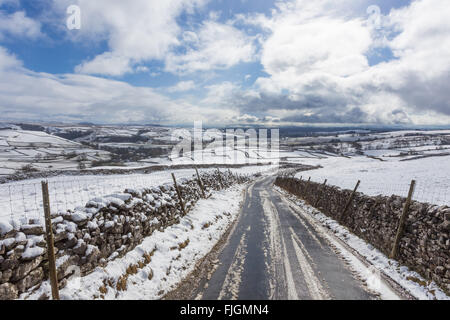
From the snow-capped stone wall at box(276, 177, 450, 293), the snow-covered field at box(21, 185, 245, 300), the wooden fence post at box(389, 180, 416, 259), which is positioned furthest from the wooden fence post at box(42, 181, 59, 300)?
the wooden fence post at box(389, 180, 416, 259)

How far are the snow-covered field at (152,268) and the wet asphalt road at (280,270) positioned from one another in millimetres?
1059

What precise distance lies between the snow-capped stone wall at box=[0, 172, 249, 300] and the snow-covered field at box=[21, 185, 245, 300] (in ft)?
0.94

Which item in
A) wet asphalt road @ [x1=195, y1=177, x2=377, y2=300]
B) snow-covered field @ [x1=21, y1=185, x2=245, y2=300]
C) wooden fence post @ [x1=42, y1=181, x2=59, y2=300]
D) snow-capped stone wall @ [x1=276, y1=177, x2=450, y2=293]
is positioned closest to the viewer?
wooden fence post @ [x1=42, y1=181, x2=59, y2=300]

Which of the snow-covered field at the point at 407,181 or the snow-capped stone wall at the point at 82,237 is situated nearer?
the snow-capped stone wall at the point at 82,237

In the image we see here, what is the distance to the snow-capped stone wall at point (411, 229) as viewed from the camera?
652cm

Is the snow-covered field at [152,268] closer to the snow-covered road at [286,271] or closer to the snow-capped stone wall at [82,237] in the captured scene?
the snow-capped stone wall at [82,237]

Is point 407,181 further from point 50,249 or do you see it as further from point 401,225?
point 50,249

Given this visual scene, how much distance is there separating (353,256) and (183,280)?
22.0 ft

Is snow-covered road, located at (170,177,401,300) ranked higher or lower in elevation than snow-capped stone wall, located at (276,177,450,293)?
lower

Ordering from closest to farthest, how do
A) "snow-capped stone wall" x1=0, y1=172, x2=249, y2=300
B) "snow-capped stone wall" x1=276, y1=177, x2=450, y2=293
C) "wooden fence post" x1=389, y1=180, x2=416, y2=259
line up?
"snow-capped stone wall" x1=0, y1=172, x2=249, y2=300 < "snow-capped stone wall" x1=276, y1=177, x2=450, y2=293 < "wooden fence post" x1=389, y1=180, x2=416, y2=259

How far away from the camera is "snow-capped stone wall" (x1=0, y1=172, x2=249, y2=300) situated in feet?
15.0

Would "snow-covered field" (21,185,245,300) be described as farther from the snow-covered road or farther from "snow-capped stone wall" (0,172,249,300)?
the snow-covered road

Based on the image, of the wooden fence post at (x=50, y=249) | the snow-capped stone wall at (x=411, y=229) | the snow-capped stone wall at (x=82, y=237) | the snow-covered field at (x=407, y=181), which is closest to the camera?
the snow-capped stone wall at (x=82, y=237)

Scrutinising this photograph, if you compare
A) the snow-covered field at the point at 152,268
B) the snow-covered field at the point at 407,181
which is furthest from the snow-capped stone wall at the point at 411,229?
the snow-covered field at the point at 152,268
